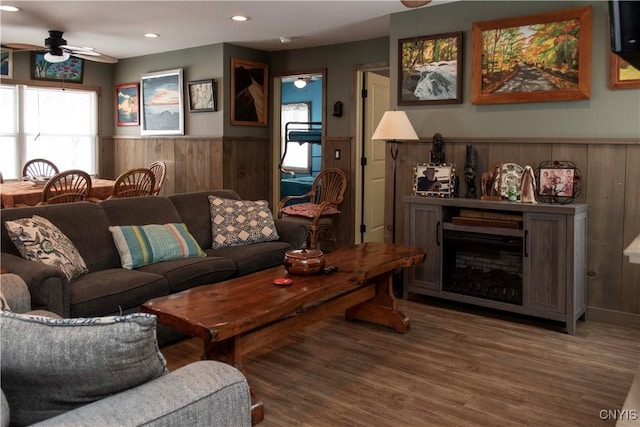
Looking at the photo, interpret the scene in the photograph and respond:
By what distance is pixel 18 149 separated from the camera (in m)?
7.13

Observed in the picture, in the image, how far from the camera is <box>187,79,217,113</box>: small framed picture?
256 inches

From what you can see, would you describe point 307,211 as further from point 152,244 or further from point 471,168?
point 152,244

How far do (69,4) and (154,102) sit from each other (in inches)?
98.7

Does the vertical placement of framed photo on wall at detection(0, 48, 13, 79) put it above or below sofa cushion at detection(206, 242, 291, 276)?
above

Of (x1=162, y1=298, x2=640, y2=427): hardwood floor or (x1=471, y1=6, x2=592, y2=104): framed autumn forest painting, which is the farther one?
(x1=471, y1=6, x2=592, y2=104): framed autumn forest painting

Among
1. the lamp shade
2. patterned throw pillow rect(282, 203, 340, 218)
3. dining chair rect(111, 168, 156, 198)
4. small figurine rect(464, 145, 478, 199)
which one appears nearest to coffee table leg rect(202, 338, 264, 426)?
the lamp shade

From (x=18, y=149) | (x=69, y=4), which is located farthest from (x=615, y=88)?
(x=18, y=149)

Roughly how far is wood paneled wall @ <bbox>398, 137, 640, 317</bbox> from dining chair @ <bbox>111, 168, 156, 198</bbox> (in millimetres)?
3487

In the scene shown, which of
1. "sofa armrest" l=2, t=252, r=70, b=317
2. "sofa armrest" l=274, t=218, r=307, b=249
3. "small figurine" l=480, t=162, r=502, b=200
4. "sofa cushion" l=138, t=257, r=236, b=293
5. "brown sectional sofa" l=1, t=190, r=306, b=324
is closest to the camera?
"sofa armrest" l=2, t=252, r=70, b=317

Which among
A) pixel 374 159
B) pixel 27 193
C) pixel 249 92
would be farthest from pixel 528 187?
pixel 27 193

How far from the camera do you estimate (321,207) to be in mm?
5641

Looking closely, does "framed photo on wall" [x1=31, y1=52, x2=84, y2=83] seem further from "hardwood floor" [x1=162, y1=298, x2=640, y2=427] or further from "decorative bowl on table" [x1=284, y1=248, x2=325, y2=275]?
"decorative bowl on table" [x1=284, y1=248, x2=325, y2=275]

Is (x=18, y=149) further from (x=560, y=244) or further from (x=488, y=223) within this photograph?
(x=560, y=244)

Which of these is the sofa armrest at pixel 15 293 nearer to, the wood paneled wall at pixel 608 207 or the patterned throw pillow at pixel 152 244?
the patterned throw pillow at pixel 152 244
